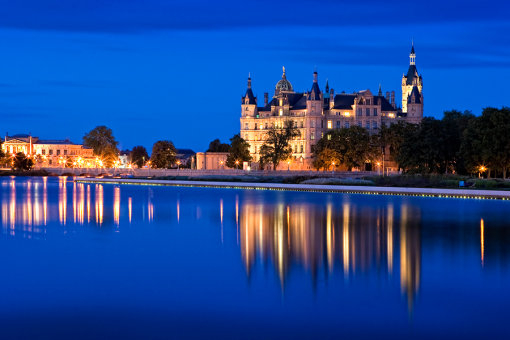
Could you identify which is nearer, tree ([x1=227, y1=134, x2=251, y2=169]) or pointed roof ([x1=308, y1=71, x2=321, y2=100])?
tree ([x1=227, y1=134, x2=251, y2=169])

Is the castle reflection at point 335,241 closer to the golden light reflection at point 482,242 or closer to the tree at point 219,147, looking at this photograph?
the golden light reflection at point 482,242

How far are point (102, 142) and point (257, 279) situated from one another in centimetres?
14506

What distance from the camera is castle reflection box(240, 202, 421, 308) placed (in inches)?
784

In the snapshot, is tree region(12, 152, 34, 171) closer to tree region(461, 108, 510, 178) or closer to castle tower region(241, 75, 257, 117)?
castle tower region(241, 75, 257, 117)

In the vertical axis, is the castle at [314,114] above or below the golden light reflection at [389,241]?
above

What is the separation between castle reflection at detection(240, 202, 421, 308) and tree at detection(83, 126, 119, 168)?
117 m

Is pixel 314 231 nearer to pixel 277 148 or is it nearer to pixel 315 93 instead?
pixel 277 148

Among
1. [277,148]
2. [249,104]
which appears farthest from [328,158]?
[249,104]

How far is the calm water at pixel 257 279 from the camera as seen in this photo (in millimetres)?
13469

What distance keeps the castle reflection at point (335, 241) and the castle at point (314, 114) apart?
265 ft

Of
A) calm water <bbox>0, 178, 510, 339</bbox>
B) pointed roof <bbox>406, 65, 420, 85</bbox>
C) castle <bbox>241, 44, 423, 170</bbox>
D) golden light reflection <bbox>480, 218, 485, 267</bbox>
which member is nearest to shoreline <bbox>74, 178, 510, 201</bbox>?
calm water <bbox>0, 178, 510, 339</bbox>

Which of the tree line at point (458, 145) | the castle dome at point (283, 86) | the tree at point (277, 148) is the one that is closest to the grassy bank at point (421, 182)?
the tree line at point (458, 145)

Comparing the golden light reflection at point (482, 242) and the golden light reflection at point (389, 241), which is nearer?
the golden light reflection at point (389, 241)

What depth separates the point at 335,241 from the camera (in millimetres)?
26141
